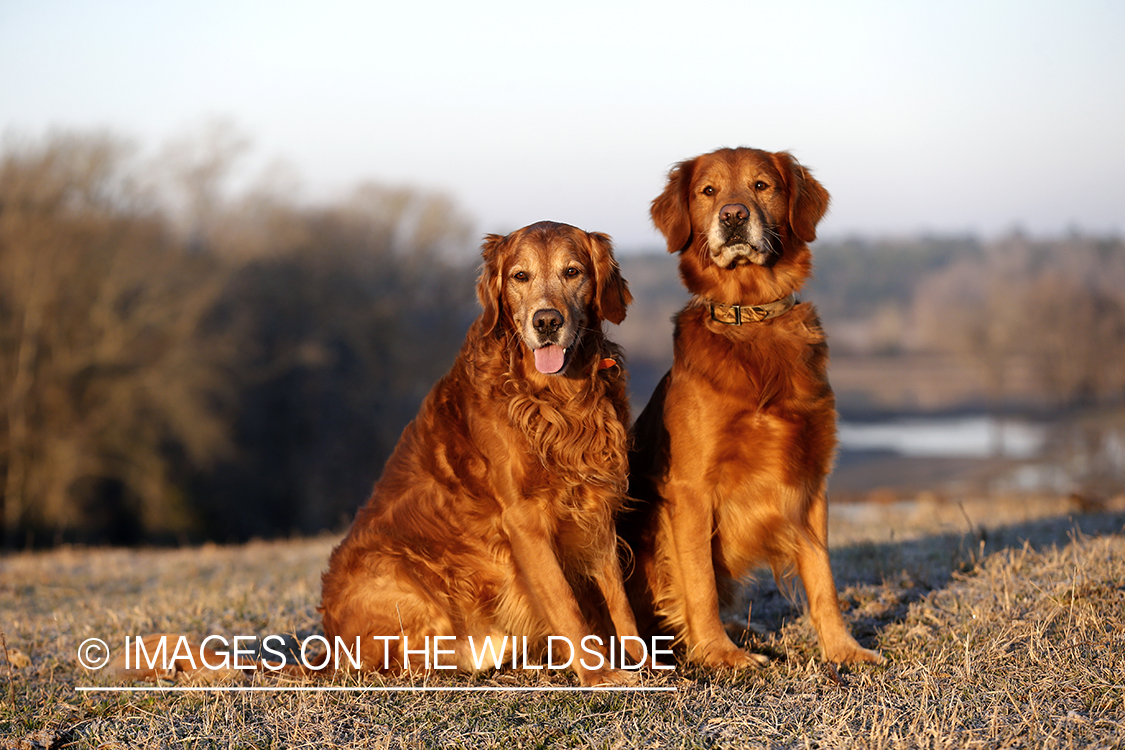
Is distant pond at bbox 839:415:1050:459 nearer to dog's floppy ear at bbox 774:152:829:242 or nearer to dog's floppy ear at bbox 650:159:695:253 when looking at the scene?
dog's floppy ear at bbox 774:152:829:242

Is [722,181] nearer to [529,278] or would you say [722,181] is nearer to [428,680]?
[529,278]

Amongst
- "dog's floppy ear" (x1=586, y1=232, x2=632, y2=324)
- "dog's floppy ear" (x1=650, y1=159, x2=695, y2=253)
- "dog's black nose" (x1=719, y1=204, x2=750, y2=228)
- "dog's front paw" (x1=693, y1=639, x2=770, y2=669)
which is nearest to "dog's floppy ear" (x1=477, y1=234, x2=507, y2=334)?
"dog's floppy ear" (x1=586, y1=232, x2=632, y2=324)

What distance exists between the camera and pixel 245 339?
77.5ft

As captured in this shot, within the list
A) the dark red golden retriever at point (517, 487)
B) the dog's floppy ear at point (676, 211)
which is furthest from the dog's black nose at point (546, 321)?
the dog's floppy ear at point (676, 211)

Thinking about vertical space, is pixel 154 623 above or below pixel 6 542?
above

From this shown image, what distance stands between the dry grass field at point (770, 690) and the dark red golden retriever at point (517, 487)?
0.28m

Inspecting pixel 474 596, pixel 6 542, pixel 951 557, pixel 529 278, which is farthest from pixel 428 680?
pixel 6 542

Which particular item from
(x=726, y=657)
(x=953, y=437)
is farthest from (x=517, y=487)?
(x=953, y=437)

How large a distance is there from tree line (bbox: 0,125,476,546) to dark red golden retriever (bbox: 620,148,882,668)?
553 inches

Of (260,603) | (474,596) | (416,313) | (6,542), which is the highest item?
(416,313)

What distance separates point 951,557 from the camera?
17.5 feet

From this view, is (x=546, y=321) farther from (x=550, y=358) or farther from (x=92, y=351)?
(x=92, y=351)

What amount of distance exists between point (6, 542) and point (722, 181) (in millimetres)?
19904

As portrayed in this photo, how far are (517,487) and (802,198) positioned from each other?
Answer: 1893 mm
